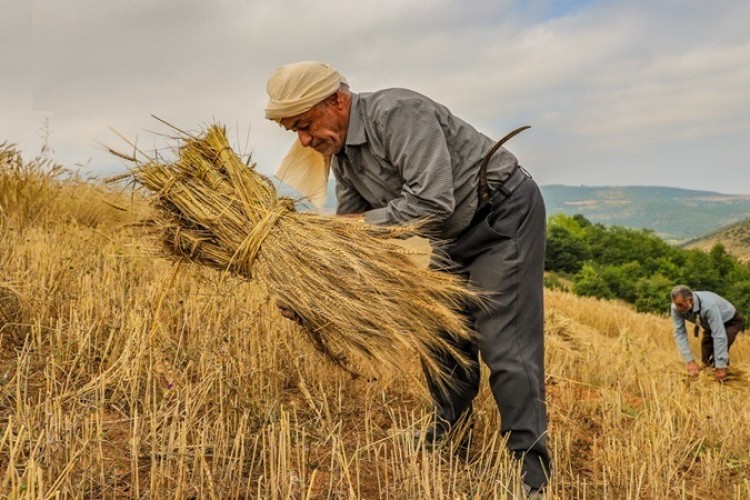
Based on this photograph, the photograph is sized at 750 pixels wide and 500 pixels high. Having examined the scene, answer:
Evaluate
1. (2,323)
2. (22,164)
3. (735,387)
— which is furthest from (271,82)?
(735,387)

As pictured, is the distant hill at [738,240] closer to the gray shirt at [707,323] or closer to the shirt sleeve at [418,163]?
the gray shirt at [707,323]

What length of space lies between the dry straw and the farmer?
22.2 ft

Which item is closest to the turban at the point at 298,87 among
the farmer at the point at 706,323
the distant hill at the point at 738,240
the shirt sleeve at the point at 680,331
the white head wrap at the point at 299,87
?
the white head wrap at the point at 299,87

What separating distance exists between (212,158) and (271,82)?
1.36ft

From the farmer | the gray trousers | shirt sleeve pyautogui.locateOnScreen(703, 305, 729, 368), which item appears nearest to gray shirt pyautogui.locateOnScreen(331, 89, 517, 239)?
the gray trousers

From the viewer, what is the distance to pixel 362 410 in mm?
3238

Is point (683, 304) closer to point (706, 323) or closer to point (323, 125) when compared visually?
point (706, 323)

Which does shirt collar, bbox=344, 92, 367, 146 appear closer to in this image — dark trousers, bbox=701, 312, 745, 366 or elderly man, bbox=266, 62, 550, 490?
elderly man, bbox=266, 62, 550, 490

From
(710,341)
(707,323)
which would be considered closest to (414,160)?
(707,323)

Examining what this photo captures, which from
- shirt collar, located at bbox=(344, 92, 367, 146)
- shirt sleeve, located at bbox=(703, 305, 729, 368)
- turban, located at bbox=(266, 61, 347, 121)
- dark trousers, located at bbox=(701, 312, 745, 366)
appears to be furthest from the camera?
dark trousers, located at bbox=(701, 312, 745, 366)

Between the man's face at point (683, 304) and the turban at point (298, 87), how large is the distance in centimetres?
745

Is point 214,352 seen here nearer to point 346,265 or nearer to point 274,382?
point 274,382

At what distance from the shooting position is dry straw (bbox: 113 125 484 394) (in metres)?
2.39

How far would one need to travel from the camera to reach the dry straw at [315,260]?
2.39m
